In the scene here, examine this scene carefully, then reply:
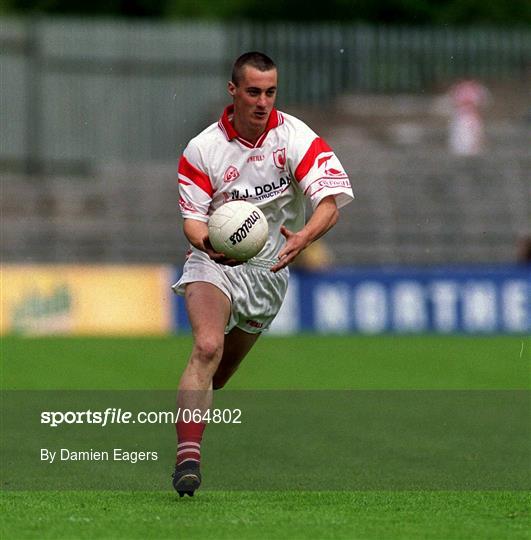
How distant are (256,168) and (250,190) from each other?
0.13 m

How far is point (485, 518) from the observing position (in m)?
7.52

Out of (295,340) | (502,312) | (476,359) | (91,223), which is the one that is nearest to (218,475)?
(476,359)

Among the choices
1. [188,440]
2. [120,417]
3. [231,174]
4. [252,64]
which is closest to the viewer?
[188,440]

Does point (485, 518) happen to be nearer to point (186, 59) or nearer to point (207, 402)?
point (207, 402)

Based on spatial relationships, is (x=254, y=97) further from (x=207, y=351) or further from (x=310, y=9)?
(x=310, y=9)

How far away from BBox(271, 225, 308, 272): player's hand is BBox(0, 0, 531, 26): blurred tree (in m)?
31.6

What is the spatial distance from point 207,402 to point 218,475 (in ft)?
2.99

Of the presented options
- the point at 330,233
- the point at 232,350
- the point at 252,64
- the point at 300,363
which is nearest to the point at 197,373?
the point at 232,350

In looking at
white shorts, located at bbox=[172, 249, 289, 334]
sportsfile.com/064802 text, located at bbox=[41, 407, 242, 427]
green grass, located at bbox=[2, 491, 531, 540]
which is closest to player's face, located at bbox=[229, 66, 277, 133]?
white shorts, located at bbox=[172, 249, 289, 334]

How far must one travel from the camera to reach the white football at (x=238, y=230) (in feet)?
27.8

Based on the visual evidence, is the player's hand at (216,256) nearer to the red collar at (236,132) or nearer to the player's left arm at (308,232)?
the player's left arm at (308,232)

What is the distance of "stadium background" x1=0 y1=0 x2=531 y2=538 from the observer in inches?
789

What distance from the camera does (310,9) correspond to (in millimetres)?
43125

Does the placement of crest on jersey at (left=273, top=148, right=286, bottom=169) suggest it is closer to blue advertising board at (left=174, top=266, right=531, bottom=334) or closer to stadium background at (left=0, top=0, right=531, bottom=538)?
stadium background at (left=0, top=0, right=531, bottom=538)
